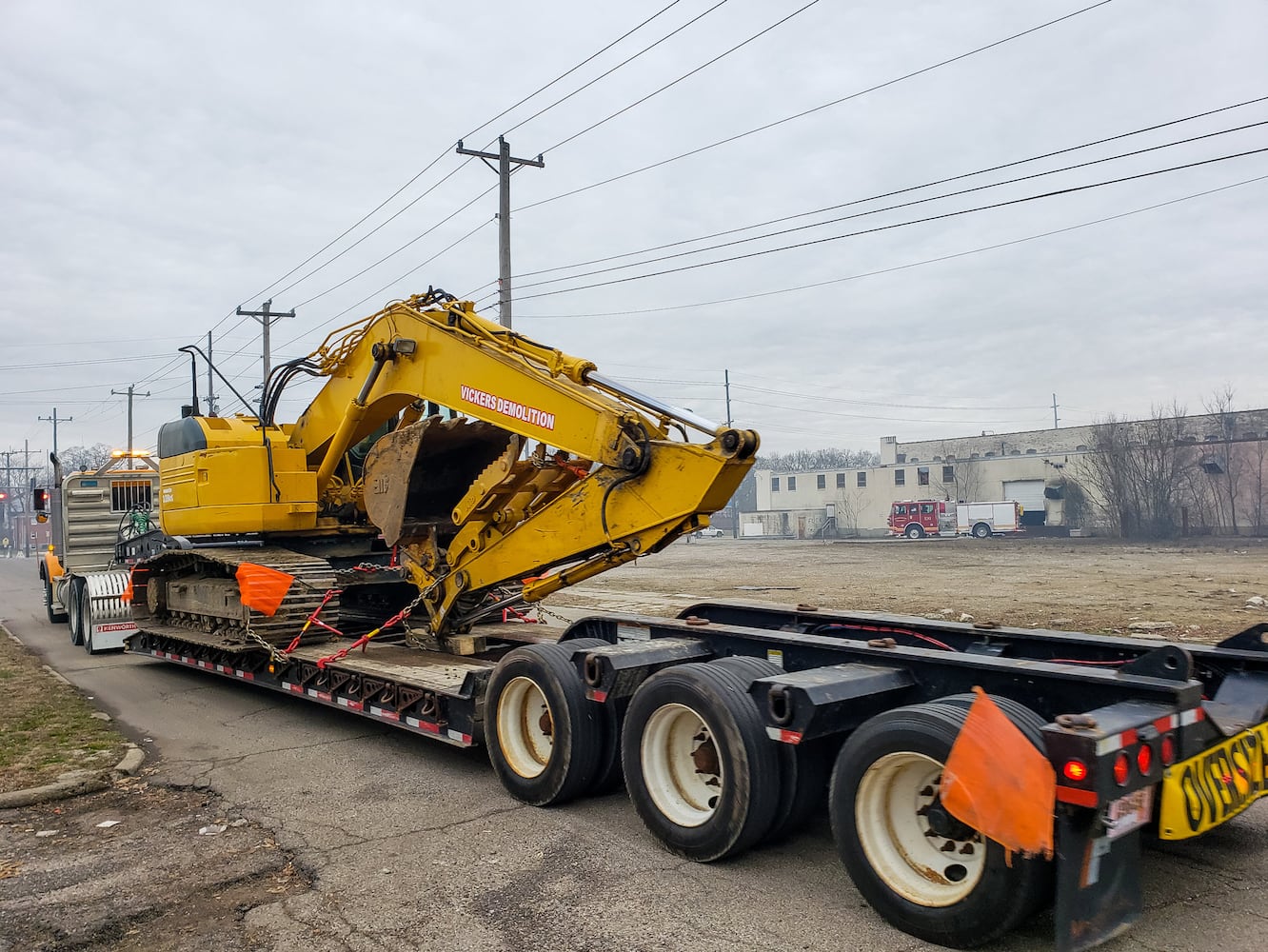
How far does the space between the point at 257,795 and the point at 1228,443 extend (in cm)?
5216

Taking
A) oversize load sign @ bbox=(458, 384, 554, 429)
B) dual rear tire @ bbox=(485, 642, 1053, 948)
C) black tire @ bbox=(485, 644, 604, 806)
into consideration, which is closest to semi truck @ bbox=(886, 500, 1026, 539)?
oversize load sign @ bbox=(458, 384, 554, 429)

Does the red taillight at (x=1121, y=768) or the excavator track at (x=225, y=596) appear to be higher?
the excavator track at (x=225, y=596)

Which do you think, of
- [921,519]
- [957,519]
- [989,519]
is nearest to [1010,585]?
[989,519]

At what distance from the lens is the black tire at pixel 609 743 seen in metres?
5.49

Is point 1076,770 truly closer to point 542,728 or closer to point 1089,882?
point 1089,882

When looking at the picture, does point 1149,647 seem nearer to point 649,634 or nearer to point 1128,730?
point 1128,730

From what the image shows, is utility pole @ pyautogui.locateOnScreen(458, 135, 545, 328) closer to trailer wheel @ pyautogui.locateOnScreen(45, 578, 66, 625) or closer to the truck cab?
trailer wheel @ pyautogui.locateOnScreen(45, 578, 66, 625)

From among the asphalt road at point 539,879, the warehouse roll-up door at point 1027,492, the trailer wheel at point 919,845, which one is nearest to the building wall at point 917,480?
the warehouse roll-up door at point 1027,492

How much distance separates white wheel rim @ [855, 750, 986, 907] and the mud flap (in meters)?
0.42

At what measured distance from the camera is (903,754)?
3.89 m

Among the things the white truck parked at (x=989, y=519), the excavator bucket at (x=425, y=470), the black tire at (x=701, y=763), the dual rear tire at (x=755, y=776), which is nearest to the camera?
the dual rear tire at (x=755, y=776)

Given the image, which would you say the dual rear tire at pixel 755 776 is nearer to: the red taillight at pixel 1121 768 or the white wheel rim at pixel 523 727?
the white wheel rim at pixel 523 727

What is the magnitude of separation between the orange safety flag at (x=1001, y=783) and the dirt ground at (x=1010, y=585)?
944 cm

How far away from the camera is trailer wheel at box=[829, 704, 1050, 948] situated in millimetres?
3580
